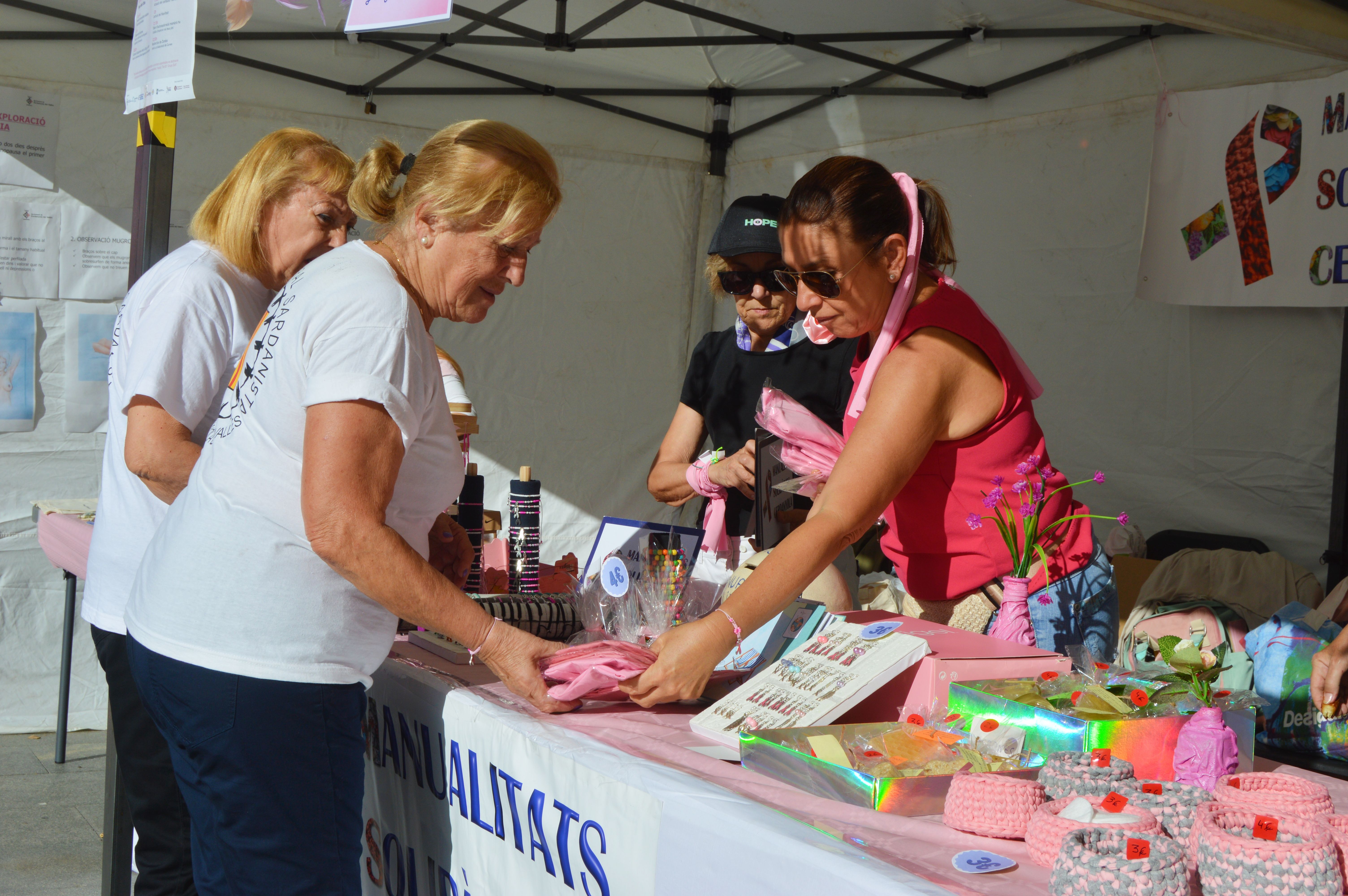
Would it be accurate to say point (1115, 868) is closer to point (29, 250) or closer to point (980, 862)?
point (980, 862)

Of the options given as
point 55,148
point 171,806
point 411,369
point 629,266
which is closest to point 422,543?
point 411,369

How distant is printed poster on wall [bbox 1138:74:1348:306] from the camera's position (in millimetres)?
3369

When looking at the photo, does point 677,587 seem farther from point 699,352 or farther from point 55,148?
point 55,148

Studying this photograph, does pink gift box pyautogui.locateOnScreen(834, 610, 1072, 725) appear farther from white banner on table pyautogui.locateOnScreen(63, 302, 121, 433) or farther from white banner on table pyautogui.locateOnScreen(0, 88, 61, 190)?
white banner on table pyautogui.locateOnScreen(0, 88, 61, 190)

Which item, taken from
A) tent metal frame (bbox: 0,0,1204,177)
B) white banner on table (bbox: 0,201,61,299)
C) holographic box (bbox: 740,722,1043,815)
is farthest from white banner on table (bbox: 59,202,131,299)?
holographic box (bbox: 740,722,1043,815)

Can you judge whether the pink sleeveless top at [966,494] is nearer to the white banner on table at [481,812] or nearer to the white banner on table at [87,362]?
the white banner on table at [481,812]

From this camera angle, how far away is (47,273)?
162 inches

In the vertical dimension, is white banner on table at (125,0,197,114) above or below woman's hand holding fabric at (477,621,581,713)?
above

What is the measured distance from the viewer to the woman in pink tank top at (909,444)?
148cm

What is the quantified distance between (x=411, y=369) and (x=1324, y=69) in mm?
3385

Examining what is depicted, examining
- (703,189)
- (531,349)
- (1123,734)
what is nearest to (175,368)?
(1123,734)

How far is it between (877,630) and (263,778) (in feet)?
2.62

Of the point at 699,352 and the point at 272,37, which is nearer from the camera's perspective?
the point at 699,352

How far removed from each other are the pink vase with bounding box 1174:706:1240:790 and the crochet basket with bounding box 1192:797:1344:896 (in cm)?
27
